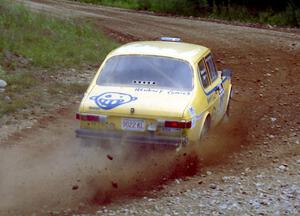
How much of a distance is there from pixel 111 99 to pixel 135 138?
687mm

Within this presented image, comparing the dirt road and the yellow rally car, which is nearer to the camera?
the dirt road

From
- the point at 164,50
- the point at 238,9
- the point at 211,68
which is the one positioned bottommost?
the point at 238,9

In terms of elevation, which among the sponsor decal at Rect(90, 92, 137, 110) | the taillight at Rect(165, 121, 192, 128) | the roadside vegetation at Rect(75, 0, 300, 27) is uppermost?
the sponsor decal at Rect(90, 92, 137, 110)

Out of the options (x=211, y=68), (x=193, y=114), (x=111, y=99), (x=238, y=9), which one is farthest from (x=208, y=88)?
(x=238, y=9)

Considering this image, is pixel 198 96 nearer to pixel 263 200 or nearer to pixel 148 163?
pixel 148 163

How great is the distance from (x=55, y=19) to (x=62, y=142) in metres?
10.9

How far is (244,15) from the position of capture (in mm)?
26266

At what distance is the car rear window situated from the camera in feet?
29.8

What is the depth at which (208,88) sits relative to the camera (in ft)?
31.3

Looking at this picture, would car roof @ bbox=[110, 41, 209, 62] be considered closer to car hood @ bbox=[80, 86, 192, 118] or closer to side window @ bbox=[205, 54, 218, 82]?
side window @ bbox=[205, 54, 218, 82]

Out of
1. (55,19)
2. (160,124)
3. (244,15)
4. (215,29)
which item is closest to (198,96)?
(160,124)

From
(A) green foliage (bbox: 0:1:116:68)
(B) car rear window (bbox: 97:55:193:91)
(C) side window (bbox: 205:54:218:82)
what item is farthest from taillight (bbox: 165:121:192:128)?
(A) green foliage (bbox: 0:1:116:68)

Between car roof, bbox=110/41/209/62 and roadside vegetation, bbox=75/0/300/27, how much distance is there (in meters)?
15.2

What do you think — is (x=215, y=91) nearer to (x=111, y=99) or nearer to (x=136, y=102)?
(x=136, y=102)
